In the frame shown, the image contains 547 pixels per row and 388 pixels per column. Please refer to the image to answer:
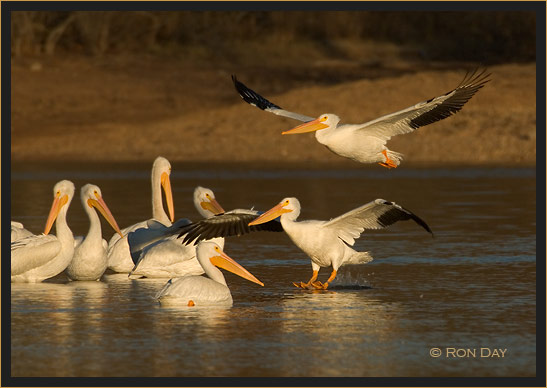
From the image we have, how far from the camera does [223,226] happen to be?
10.6m

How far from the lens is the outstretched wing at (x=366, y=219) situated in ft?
32.3

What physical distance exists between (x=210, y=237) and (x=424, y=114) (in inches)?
91.8

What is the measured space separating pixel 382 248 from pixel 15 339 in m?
5.49

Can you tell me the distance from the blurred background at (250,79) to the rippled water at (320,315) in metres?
9.75

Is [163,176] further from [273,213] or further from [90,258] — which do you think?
[273,213]

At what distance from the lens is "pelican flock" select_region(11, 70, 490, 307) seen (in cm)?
969

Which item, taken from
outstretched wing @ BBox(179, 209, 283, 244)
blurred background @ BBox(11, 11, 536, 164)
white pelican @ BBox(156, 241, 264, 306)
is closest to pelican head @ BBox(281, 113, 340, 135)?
outstretched wing @ BBox(179, 209, 283, 244)

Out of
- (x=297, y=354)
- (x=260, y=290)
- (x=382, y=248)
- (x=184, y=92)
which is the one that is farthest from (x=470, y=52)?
(x=297, y=354)

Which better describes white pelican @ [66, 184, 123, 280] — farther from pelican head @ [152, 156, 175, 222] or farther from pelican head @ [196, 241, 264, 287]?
pelican head @ [152, 156, 175, 222]

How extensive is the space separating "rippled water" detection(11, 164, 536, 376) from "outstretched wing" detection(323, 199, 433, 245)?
47cm

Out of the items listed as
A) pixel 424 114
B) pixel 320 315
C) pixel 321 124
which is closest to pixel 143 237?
pixel 321 124

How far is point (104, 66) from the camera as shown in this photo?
1384 inches

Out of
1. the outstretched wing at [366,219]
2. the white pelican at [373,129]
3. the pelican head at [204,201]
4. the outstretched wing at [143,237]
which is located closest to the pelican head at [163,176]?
the pelican head at [204,201]

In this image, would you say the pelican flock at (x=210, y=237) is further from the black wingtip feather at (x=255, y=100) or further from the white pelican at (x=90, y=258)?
the black wingtip feather at (x=255, y=100)
